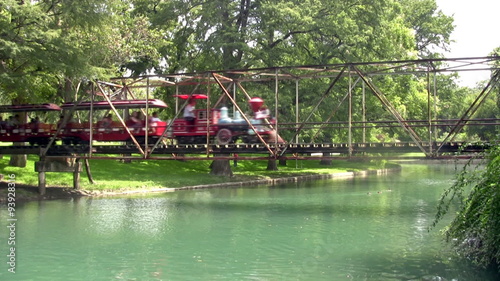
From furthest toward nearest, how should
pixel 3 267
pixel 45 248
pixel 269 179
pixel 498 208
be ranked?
1. pixel 269 179
2. pixel 45 248
3. pixel 3 267
4. pixel 498 208

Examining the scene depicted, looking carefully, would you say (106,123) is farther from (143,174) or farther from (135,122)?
(143,174)

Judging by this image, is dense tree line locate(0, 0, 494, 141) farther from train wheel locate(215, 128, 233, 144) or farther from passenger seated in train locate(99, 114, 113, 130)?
train wheel locate(215, 128, 233, 144)

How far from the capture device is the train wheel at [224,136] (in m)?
26.1

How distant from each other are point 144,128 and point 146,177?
8.46 meters

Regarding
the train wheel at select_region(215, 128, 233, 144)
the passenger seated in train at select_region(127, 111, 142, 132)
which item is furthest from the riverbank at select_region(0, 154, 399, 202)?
the train wheel at select_region(215, 128, 233, 144)

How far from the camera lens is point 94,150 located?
27688 mm

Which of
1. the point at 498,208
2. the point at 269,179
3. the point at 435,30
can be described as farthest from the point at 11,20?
the point at 435,30

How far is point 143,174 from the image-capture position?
36.7m

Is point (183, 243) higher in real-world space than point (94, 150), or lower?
lower

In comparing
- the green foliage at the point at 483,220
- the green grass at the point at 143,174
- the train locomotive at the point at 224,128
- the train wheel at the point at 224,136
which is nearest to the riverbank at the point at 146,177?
the green grass at the point at 143,174

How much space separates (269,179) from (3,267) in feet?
90.7

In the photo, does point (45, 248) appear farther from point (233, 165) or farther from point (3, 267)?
point (233, 165)

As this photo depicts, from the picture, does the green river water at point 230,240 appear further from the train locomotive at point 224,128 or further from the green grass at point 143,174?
the green grass at point 143,174

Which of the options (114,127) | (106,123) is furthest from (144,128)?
(106,123)
